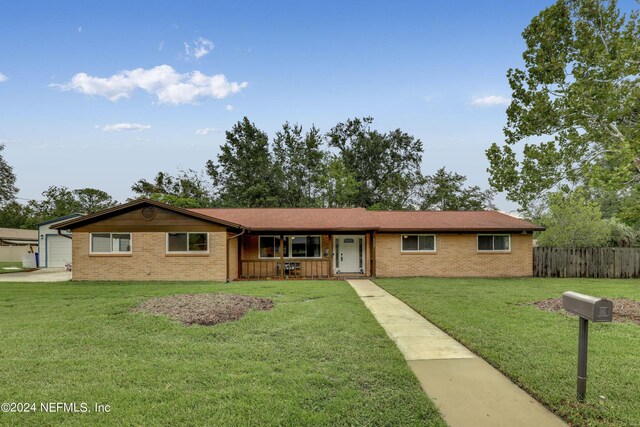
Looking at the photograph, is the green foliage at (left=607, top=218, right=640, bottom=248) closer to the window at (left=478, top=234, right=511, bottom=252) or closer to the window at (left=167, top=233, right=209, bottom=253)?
the window at (left=478, top=234, right=511, bottom=252)

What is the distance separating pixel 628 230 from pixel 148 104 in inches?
1238

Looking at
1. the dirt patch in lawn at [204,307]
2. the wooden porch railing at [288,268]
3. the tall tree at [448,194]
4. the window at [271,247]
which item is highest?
the tall tree at [448,194]

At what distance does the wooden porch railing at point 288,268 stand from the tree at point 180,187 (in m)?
20.3

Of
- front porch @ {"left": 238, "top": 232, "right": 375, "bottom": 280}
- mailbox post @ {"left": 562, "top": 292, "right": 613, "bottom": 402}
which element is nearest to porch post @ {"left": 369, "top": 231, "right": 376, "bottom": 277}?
front porch @ {"left": 238, "top": 232, "right": 375, "bottom": 280}

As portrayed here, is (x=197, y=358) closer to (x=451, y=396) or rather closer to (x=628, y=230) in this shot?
(x=451, y=396)

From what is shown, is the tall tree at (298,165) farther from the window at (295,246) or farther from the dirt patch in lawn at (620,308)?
the dirt patch in lawn at (620,308)

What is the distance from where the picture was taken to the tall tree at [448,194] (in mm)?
37562

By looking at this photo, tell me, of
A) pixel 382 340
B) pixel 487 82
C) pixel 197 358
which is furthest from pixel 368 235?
pixel 197 358

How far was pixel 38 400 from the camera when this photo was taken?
375 cm

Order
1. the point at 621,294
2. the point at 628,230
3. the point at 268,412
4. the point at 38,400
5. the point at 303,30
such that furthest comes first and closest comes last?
the point at 628,230
the point at 303,30
the point at 621,294
the point at 38,400
the point at 268,412

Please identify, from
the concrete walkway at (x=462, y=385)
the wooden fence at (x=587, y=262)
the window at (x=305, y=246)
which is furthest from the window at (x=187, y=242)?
the wooden fence at (x=587, y=262)

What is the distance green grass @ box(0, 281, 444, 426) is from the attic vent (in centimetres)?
770

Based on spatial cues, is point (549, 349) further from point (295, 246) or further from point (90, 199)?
point (90, 199)

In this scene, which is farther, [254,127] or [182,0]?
[254,127]
